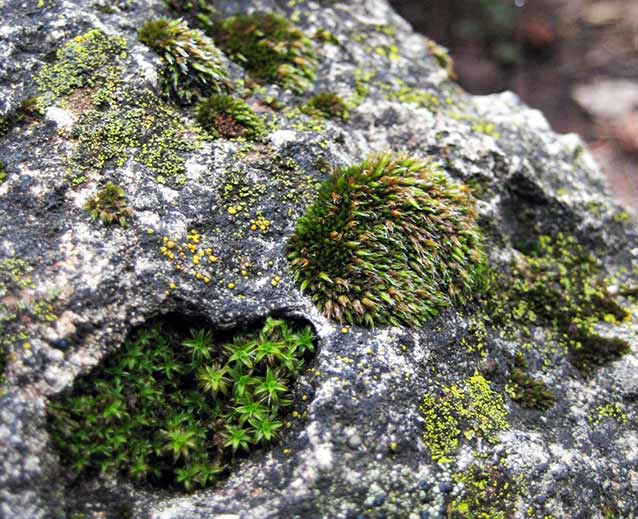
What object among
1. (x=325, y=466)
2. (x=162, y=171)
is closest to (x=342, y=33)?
(x=162, y=171)

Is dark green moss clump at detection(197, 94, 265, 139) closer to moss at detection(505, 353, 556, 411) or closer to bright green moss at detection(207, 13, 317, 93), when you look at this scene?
bright green moss at detection(207, 13, 317, 93)

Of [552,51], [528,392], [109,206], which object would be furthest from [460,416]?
[552,51]

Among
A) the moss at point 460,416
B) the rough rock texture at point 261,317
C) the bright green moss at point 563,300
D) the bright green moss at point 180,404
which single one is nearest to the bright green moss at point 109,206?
the rough rock texture at point 261,317

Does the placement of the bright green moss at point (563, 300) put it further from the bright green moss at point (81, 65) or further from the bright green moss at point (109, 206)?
the bright green moss at point (81, 65)

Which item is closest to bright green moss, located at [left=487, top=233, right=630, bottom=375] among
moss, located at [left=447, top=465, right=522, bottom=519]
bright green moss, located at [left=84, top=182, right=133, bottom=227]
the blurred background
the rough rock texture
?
the rough rock texture

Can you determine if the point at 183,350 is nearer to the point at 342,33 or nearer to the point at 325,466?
the point at 325,466
